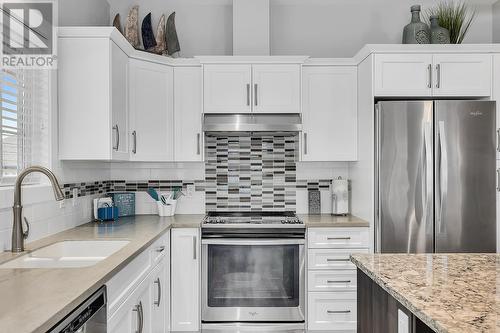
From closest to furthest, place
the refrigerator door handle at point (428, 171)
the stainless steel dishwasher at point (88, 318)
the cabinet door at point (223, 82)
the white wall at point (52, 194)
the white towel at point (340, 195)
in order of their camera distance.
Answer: the stainless steel dishwasher at point (88, 318) → the white wall at point (52, 194) → the refrigerator door handle at point (428, 171) → the cabinet door at point (223, 82) → the white towel at point (340, 195)

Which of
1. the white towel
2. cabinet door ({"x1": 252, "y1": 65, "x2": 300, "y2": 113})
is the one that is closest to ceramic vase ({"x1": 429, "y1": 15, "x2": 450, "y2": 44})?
cabinet door ({"x1": 252, "y1": 65, "x2": 300, "y2": 113})

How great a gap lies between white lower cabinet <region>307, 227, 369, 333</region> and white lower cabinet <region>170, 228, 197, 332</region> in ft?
2.79

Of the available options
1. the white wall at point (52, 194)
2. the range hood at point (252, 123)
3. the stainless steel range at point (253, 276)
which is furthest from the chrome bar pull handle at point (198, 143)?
the white wall at point (52, 194)

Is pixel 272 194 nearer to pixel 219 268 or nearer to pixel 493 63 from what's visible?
pixel 219 268

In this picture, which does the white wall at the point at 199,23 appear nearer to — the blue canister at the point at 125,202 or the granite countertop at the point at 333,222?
the blue canister at the point at 125,202

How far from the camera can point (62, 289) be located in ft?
4.42

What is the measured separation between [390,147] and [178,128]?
5.50 feet

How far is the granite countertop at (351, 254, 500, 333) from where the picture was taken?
3.35 feet

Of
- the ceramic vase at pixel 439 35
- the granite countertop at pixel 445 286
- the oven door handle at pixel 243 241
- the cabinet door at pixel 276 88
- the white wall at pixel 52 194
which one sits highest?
the ceramic vase at pixel 439 35

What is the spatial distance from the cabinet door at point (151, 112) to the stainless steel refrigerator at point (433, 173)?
1666 mm

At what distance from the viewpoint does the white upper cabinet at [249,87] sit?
322 centimetres

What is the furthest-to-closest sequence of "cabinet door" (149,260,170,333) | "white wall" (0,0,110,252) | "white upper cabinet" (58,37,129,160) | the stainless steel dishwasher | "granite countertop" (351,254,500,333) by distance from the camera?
"white upper cabinet" (58,37,129,160) < "cabinet door" (149,260,170,333) < "white wall" (0,0,110,252) < the stainless steel dishwasher < "granite countertop" (351,254,500,333)

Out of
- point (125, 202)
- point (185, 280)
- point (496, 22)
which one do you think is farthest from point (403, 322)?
point (496, 22)

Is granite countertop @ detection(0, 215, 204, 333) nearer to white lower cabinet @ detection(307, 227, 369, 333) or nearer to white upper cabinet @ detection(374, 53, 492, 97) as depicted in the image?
white lower cabinet @ detection(307, 227, 369, 333)
